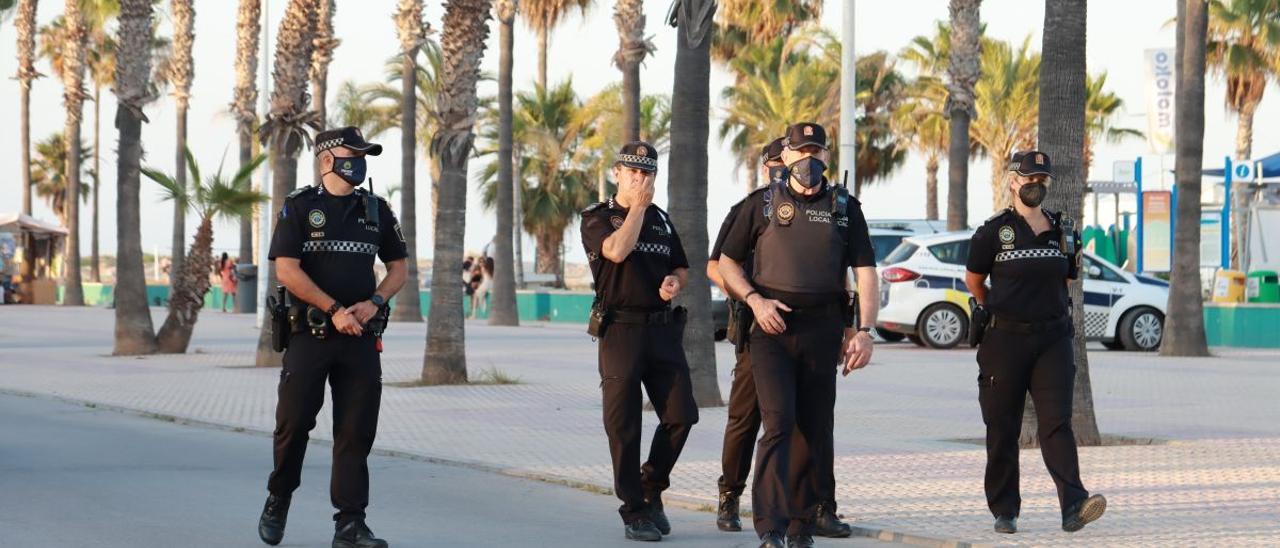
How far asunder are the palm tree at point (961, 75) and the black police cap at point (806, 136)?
20.8m

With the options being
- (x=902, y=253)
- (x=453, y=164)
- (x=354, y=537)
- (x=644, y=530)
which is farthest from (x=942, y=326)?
(x=354, y=537)

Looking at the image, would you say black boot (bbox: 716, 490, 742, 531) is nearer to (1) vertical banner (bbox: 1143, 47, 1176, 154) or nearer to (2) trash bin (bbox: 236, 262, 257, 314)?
(1) vertical banner (bbox: 1143, 47, 1176, 154)

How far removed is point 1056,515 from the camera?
9305mm

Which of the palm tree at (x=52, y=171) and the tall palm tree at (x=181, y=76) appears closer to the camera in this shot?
the tall palm tree at (x=181, y=76)

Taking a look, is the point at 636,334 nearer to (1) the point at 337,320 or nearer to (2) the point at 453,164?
(1) the point at 337,320

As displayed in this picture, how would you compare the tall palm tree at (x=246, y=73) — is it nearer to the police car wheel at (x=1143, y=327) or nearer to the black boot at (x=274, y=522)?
the police car wheel at (x=1143, y=327)

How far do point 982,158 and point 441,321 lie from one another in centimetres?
3923

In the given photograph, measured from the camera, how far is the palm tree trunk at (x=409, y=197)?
133 feet

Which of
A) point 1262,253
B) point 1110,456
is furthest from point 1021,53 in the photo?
point 1110,456

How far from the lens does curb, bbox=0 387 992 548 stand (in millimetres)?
8562

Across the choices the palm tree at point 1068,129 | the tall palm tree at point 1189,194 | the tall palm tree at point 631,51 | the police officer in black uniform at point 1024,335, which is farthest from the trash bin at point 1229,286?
the police officer in black uniform at point 1024,335

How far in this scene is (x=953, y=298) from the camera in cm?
2677

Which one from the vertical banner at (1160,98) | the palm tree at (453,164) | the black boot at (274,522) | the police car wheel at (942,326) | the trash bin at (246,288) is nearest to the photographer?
the black boot at (274,522)

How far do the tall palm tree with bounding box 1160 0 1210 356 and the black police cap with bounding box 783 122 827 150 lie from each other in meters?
17.8
